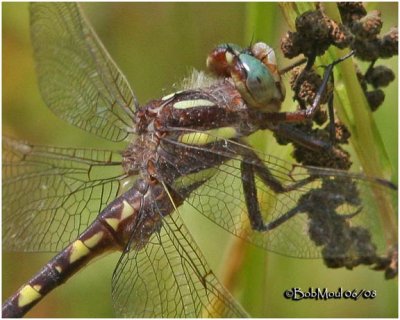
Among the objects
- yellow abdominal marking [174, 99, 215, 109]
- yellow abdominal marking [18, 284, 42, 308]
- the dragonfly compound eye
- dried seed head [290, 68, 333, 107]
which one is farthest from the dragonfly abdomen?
dried seed head [290, 68, 333, 107]

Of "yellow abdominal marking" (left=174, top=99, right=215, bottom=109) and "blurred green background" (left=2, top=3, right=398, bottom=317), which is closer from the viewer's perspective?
"yellow abdominal marking" (left=174, top=99, right=215, bottom=109)

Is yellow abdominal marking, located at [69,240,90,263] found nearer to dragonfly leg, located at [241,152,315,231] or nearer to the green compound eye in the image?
dragonfly leg, located at [241,152,315,231]

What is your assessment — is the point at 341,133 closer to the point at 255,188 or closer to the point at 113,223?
the point at 255,188

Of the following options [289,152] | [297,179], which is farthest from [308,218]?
[289,152]

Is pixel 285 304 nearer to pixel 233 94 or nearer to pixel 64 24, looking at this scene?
pixel 233 94

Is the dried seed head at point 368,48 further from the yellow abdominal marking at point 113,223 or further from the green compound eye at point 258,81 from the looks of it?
the yellow abdominal marking at point 113,223

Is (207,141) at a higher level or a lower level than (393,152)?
lower

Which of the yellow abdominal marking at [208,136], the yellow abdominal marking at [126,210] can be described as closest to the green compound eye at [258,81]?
the yellow abdominal marking at [208,136]
